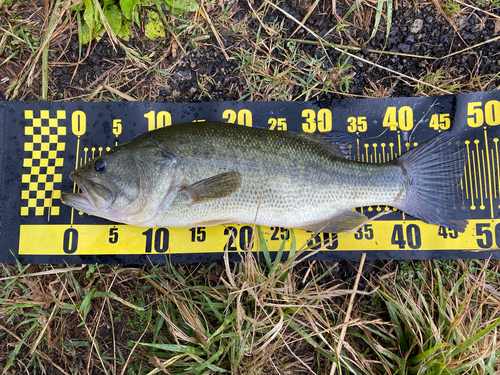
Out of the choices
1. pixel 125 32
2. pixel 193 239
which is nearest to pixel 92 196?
pixel 193 239

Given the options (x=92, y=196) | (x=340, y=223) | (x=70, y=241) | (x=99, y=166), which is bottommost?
(x=70, y=241)

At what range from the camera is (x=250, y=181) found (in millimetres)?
2648

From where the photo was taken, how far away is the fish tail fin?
2.91 metres

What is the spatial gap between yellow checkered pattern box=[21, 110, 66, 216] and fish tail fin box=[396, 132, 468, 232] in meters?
3.55

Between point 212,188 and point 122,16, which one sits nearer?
point 212,188

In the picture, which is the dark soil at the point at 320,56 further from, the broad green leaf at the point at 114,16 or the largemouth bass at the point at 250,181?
the largemouth bass at the point at 250,181

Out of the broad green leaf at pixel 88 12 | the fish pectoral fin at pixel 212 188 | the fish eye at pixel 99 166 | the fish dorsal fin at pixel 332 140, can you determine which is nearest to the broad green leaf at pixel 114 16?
the broad green leaf at pixel 88 12

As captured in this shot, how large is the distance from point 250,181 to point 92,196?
1.39 metres

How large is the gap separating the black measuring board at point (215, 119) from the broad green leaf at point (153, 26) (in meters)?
0.78

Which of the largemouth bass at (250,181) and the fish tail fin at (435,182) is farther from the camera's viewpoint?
the fish tail fin at (435,182)

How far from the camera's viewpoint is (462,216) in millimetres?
3004

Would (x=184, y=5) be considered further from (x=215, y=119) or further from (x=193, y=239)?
(x=193, y=239)

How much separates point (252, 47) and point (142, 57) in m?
1.22

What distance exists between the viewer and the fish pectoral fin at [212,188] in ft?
8.38
